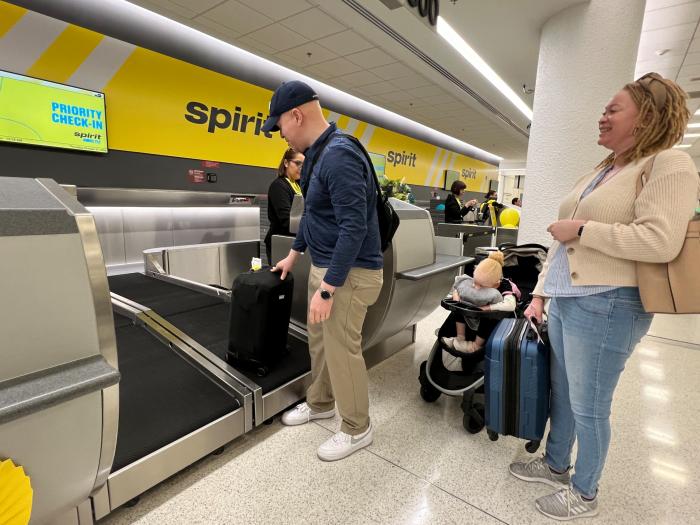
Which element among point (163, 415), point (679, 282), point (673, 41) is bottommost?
point (163, 415)

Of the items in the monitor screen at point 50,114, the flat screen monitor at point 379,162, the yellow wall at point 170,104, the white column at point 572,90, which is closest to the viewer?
the white column at point 572,90

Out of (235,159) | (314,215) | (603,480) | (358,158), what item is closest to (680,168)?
(358,158)

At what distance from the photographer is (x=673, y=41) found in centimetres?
515

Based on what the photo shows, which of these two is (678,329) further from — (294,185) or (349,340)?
(294,185)

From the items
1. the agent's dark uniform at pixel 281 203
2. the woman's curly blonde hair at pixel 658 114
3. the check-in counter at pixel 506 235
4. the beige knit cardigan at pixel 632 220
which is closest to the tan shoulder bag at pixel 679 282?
the beige knit cardigan at pixel 632 220

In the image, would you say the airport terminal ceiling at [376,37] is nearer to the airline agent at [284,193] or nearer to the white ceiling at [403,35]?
the white ceiling at [403,35]

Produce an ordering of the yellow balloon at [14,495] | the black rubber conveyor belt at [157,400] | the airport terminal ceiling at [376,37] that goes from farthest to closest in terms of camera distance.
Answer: the airport terminal ceiling at [376,37], the black rubber conveyor belt at [157,400], the yellow balloon at [14,495]

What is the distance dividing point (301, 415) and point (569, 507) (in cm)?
136

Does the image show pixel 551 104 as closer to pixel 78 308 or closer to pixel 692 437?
pixel 692 437

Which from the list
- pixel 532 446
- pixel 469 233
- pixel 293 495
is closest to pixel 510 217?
pixel 469 233

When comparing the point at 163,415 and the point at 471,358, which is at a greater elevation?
the point at 471,358

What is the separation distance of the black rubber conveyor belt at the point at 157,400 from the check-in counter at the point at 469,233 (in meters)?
5.19

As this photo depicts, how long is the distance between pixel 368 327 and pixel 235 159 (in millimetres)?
5127

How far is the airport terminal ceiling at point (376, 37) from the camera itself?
4266 mm
